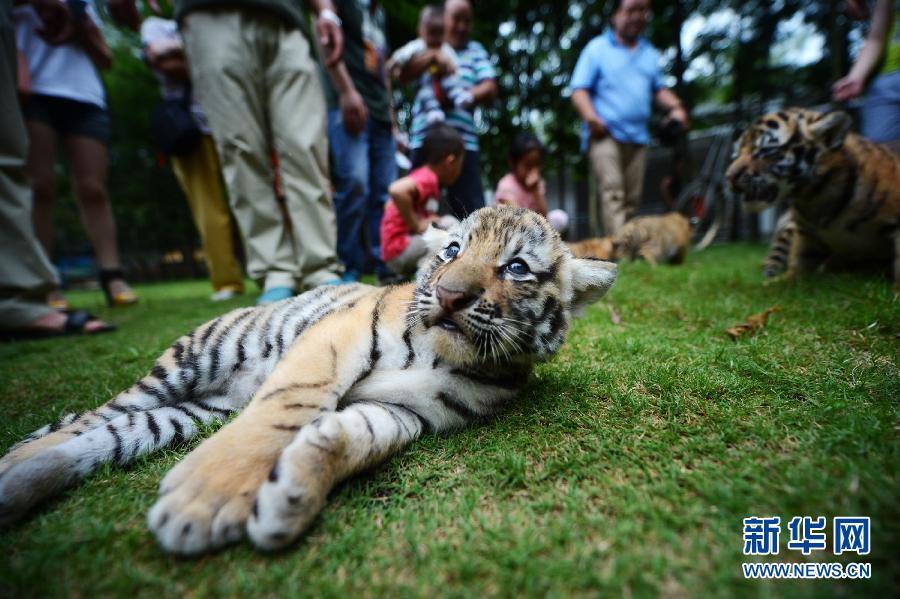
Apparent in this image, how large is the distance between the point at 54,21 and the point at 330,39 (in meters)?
3.42

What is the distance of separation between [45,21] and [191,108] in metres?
1.55

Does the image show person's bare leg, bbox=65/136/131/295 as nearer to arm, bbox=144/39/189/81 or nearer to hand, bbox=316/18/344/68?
arm, bbox=144/39/189/81

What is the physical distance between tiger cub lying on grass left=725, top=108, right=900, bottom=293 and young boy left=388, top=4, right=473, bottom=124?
3.40m

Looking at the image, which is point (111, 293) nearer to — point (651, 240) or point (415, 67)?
point (415, 67)

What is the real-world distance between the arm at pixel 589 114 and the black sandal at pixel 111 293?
7.68m

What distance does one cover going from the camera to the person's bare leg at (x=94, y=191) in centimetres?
541

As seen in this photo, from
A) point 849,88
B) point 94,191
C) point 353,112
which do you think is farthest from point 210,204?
point 849,88

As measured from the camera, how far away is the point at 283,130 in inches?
165

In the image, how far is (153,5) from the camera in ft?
16.1

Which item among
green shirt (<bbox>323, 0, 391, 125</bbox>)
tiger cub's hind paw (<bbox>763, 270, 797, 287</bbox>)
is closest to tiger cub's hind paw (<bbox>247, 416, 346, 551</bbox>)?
tiger cub's hind paw (<bbox>763, 270, 797, 287</bbox>)

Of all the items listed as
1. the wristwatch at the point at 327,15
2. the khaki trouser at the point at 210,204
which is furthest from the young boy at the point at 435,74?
the khaki trouser at the point at 210,204

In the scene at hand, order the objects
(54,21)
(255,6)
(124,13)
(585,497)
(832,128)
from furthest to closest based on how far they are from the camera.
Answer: (54,21) < (124,13) < (255,6) < (832,128) < (585,497)

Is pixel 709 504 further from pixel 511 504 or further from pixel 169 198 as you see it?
pixel 169 198

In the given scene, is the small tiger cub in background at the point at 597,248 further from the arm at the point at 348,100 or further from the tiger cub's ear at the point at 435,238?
the tiger cub's ear at the point at 435,238
